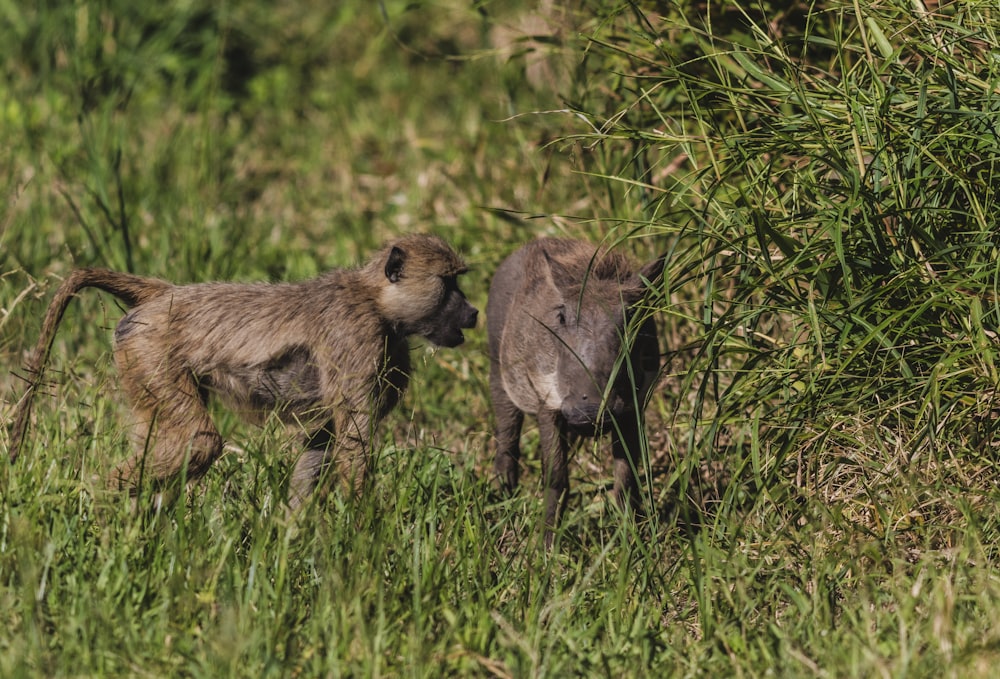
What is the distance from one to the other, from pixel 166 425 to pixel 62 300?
60 cm

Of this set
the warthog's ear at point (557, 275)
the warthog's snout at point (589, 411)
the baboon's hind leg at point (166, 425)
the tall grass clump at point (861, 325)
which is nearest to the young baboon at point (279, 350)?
the baboon's hind leg at point (166, 425)

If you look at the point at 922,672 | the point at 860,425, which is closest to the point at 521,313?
the point at 860,425

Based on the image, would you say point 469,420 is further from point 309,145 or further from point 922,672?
point 309,145

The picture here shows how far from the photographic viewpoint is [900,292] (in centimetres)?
456

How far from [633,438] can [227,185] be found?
13.9 ft

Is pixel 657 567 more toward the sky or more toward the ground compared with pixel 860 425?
more toward the ground

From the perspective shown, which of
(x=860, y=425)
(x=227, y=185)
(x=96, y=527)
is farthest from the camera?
(x=227, y=185)

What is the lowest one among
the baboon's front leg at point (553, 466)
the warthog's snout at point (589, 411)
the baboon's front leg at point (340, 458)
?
the baboon's front leg at point (553, 466)

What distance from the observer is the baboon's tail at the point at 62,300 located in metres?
4.53

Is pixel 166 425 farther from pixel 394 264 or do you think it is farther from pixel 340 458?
pixel 394 264

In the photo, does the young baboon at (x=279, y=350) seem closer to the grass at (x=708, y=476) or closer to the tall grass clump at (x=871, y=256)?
the grass at (x=708, y=476)

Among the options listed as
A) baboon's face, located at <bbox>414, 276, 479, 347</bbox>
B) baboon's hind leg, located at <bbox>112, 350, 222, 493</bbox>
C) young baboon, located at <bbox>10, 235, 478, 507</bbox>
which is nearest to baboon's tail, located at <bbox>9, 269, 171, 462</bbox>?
young baboon, located at <bbox>10, 235, 478, 507</bbox>

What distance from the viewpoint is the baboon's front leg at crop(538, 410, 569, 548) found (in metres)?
→ 5.15

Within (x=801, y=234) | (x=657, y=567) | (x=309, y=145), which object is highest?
(x=801, y=234)
